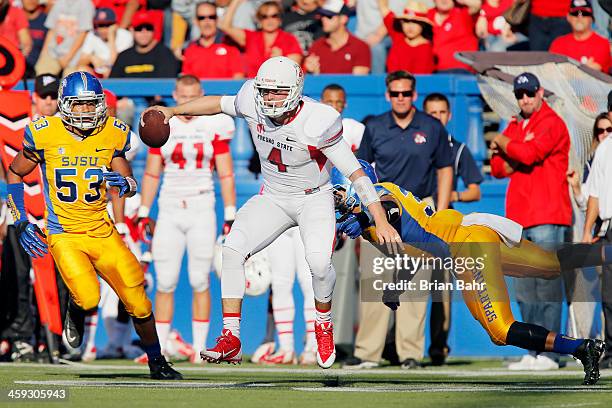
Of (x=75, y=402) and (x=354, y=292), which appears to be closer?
(x=75, y=402)

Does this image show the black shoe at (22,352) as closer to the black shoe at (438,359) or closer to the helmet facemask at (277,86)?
the black shoe at (438,359)

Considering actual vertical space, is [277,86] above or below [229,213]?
above

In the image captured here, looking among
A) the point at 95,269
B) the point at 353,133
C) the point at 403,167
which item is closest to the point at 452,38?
the point at 353,133

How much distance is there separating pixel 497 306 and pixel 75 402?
8.59 feet

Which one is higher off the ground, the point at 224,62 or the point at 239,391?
the point at 224,62

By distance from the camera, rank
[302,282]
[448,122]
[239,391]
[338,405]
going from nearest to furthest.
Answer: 1. [338,405]
2. [239,391]
3. [302,282]
4. [448,122]

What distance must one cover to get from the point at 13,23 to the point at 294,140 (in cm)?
706

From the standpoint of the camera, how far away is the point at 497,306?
842 centimetres

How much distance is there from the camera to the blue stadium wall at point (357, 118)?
1214cm

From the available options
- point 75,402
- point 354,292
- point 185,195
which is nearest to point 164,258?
point 185,195

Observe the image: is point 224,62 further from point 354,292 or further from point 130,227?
point 354,292

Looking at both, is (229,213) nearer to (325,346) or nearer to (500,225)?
(325,346)

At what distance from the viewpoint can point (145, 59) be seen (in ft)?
43.8

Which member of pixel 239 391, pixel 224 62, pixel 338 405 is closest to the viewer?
pixel 338 405
